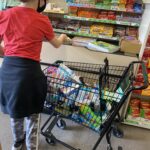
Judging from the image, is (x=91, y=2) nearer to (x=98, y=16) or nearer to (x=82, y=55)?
(x=98, y=16)

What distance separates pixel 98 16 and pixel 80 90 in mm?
956

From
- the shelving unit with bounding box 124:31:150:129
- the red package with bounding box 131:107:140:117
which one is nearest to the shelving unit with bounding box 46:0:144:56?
the shelving unit with bounding box 124:31:150:129

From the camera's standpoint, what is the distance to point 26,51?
1.23 m

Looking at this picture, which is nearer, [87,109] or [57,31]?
[87,109]

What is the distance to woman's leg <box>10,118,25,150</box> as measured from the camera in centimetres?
159

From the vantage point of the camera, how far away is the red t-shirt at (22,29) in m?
1.19

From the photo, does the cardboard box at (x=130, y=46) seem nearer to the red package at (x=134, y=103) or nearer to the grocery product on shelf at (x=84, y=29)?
the grocery product on shelf at (x=84, y=29)

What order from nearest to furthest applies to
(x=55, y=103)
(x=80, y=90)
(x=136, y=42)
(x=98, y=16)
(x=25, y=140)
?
1. (x=80, y=90)
2. (x=55, y=103)
3. (x=25, y=140)
4. (x=136, y=42)
5. (x=98, y=16)

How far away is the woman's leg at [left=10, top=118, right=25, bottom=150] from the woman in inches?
8.3

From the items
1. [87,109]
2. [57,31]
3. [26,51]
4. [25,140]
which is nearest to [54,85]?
[87,109]

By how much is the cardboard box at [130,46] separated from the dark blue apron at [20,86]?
90cm

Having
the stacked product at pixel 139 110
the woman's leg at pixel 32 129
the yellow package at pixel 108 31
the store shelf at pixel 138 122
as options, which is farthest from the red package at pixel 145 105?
the woman's leg at pixel 32 129

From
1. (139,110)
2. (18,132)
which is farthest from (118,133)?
(18,132)

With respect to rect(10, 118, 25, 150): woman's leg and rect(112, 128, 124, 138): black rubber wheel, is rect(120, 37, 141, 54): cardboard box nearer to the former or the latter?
rect(112, 128, 124, 138): black rubber wheel
